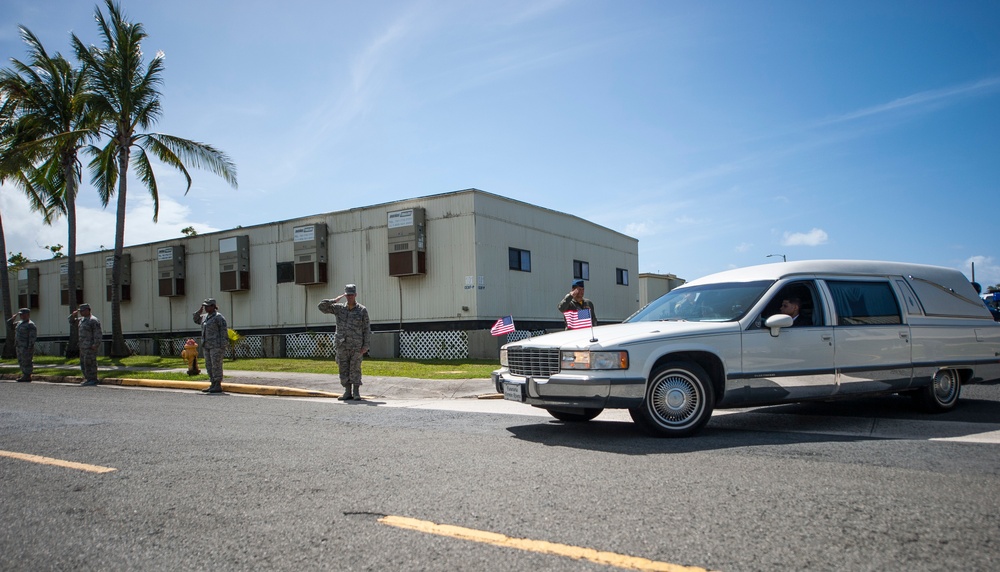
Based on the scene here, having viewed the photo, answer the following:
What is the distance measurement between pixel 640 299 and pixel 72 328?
24638mm

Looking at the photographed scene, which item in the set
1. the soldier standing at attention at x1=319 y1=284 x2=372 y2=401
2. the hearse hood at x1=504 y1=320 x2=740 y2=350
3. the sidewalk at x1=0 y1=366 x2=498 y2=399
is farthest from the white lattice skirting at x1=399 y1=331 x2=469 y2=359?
the hearse hood at x1=504 y1=320 x2=740 y2=350

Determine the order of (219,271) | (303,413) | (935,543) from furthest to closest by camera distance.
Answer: (219,271)
(303,413)
(935,543)

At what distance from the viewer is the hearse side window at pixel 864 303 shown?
732 centimetres

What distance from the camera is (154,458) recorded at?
554 centimetres

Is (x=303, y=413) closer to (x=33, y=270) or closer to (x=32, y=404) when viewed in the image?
(x=32, y=404)

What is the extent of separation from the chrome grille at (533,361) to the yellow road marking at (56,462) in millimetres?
3816

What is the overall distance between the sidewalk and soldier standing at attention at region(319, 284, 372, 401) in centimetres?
70

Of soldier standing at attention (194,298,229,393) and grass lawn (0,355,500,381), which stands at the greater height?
soldier standing at attention (194,298,229,393)

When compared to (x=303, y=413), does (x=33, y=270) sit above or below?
above

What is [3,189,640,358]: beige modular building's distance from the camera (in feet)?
69.6

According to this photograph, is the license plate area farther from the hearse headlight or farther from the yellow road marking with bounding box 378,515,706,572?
the yellow road marking with bounding box 378,515,706,572

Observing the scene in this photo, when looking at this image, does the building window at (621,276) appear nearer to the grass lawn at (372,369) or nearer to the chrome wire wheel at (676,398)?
the grass lawn at (372,369)

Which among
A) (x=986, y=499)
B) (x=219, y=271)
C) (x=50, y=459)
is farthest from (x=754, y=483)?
(x=219, y=271)

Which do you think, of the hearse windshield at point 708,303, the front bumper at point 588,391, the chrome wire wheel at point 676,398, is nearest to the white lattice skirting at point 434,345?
the hearse windshield at point 708,303
